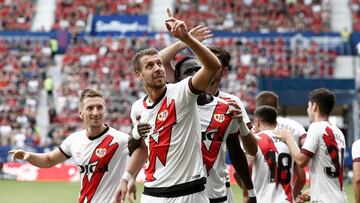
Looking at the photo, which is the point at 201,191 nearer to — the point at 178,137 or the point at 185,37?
the point at 178,137

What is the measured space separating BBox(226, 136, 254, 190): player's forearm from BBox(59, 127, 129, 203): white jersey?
1.33 metres

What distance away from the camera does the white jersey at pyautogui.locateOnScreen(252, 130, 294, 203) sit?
26.5 ft

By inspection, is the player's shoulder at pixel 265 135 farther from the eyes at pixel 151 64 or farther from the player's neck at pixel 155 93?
the eyes at pixel 151 64

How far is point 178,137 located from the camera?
6094 millimetres

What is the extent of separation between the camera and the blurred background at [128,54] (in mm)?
29156

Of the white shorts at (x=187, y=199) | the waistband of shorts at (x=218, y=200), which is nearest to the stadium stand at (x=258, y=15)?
the waistband of shorts at (x=218, y=200)

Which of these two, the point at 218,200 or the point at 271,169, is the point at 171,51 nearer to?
the point at 218,200

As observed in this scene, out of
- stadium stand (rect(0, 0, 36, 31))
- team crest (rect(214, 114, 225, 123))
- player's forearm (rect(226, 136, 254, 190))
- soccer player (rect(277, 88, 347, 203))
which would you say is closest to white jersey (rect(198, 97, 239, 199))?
team crest (rect(214, 114, 225, 123))

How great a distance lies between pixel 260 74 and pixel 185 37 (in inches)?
1028

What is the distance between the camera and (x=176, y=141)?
20.0 ft

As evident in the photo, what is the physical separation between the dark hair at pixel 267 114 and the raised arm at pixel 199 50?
2.58 meters

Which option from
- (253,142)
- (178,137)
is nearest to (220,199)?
(253,142)

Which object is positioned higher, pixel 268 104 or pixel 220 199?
pixel 268 104

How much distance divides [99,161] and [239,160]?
1527mm
